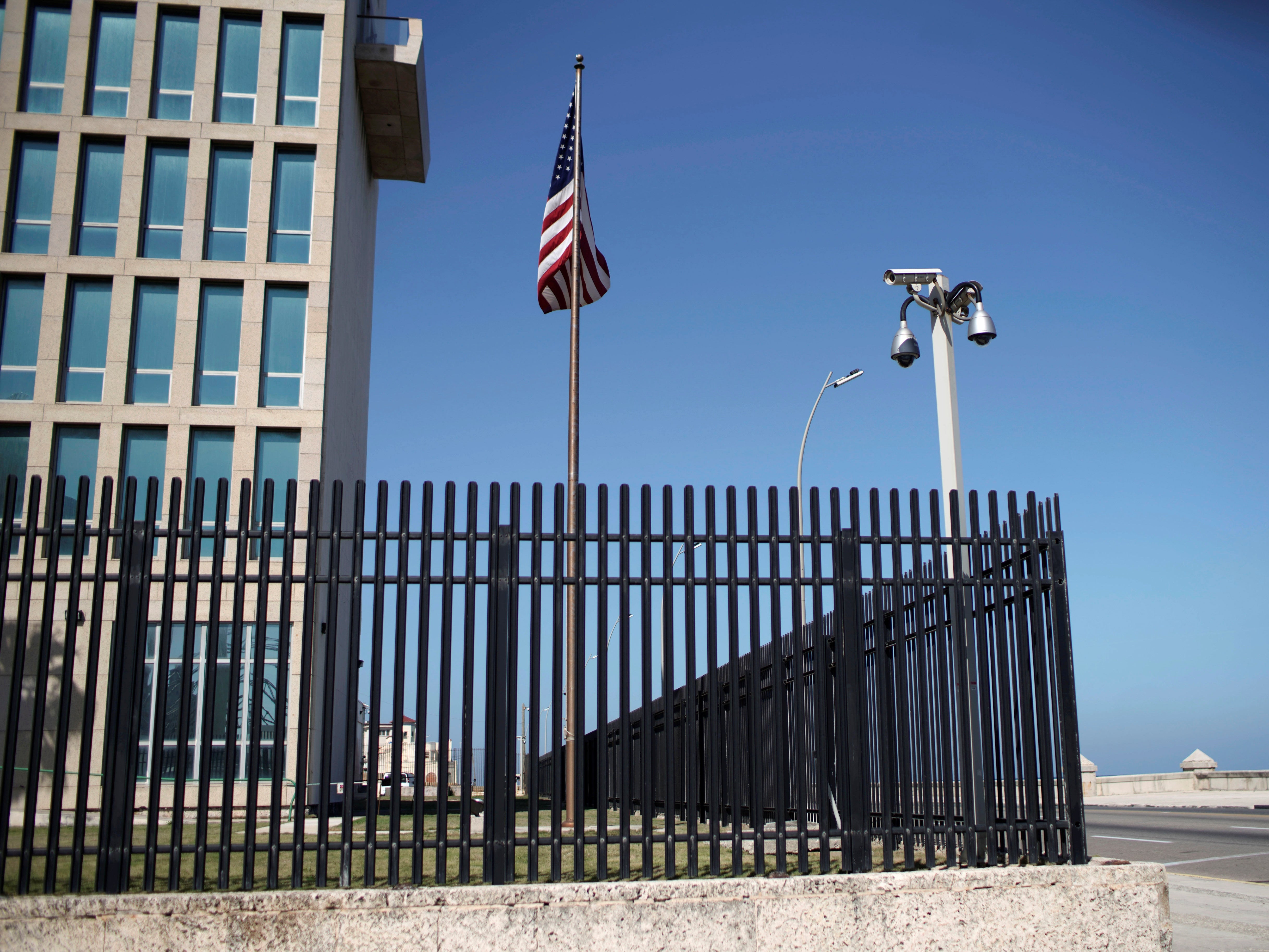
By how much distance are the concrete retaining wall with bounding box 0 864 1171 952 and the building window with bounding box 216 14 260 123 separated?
22659 mm

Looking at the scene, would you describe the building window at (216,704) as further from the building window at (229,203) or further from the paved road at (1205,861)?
the paved road at (1205,861)

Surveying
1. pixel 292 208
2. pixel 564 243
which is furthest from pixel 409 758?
pixel 564 243

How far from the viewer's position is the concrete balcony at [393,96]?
2772 cm

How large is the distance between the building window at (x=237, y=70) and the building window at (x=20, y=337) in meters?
5.70

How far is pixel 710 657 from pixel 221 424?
19076 mm

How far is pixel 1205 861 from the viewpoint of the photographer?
46.2 feet

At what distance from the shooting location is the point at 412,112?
29938 mm

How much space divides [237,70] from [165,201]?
3.58 m

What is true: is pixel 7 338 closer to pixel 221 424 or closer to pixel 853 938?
pixel 221 424

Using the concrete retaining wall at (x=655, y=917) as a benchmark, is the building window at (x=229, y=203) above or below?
above

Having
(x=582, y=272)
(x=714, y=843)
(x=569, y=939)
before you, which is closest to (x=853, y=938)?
(x=714, y=843)

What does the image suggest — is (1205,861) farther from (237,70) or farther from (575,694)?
(237,70)

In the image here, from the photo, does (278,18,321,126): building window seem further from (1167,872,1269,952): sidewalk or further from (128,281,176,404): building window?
(1167,872,1269,952): sidewalk

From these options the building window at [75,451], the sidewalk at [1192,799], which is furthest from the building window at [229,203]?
the sidewalk at [1192,799]
